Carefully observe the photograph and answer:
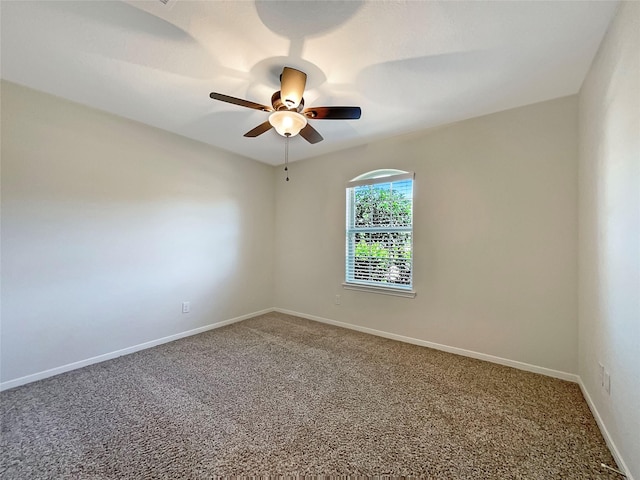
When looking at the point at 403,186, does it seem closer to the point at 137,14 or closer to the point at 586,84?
the point at 586,84

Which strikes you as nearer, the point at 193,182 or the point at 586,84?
the point at 586,84

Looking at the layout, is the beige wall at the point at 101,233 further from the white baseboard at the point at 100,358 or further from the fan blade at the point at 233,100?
the fan blade at the point at 233,100

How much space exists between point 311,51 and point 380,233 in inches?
89.3

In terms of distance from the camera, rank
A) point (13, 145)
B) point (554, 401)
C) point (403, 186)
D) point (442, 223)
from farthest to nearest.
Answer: point (403, 186)
point (442, 223)
point (13, 145)
point (554, 401)

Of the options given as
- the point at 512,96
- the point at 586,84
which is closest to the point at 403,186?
the point at 512,96

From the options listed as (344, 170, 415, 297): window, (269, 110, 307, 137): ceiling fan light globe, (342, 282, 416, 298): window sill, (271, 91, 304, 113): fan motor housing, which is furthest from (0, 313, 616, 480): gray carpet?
(271, 91, 304, 113): fan motor housing

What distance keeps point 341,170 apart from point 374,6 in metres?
2.40

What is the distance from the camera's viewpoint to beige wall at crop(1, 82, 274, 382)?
7.52 feet

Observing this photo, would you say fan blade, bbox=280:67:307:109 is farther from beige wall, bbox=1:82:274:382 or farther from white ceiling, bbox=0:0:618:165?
beige wall, bbox=1:82:274:382

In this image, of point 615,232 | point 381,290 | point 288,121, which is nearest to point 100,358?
point 288,121

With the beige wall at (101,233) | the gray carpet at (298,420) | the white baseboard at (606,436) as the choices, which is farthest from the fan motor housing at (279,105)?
the white baseboard at (606,436)

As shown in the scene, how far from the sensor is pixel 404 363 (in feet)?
8.81

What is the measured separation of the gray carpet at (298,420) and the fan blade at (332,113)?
7.18 ft

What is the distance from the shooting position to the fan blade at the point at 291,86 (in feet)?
6.20
